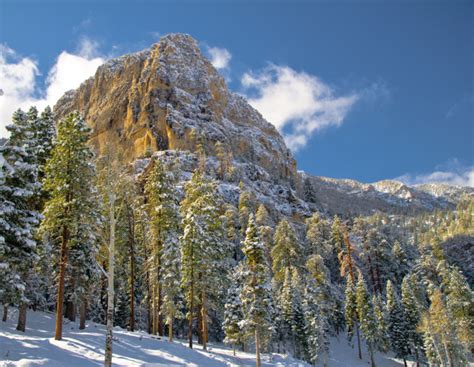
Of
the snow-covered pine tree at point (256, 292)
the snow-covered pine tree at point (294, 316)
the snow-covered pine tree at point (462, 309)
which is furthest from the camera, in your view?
the snow-covered pine tree at point (294, 316)

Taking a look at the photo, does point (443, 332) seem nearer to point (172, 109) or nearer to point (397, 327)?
point (397, 327)

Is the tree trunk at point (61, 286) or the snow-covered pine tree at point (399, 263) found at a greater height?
the snow-covered pine tree at point (399, 263)

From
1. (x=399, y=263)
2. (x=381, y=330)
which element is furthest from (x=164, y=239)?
(x=399, y=263)

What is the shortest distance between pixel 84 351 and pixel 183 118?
94653 millimetres

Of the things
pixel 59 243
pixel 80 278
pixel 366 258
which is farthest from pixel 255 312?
pixel 366 258

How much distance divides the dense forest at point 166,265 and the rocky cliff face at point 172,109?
4380cm

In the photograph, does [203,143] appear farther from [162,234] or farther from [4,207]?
[4,207]

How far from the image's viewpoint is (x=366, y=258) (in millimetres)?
78625

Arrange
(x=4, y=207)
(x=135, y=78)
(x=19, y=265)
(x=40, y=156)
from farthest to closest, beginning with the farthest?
(x=135, y=78)
(x=40, y=156)
(x=19, y=265)
(x=4, y=207)

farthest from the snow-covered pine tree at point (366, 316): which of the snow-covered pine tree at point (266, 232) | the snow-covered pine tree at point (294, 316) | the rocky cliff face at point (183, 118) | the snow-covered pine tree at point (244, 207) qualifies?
the rocky cliff face at point (183, 118)

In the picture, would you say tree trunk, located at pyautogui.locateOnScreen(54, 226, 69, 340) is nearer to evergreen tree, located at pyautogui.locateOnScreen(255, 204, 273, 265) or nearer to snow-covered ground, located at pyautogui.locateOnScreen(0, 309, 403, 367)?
snow-covered ground, located at pyautogui.locateOnScreen(0, 309, 403, 367)

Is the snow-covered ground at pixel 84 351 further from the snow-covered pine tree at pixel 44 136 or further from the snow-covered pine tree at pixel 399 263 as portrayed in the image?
the snow-covered pine tree at pixel 399 263

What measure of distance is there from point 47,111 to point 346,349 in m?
53.1

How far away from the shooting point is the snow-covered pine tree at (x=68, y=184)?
70.6 ft
